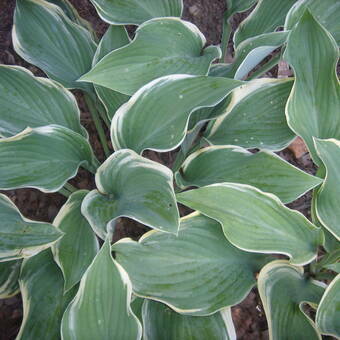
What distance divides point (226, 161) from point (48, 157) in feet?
1.48

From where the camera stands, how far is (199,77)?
3.30ft

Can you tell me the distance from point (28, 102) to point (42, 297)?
515mm

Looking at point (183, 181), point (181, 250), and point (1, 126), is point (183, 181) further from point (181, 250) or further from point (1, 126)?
point (1, 126)

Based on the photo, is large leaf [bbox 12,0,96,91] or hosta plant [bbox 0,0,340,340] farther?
large leaf [bbox 12,0,96,91]

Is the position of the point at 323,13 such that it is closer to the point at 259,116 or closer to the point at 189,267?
the point at 259,116

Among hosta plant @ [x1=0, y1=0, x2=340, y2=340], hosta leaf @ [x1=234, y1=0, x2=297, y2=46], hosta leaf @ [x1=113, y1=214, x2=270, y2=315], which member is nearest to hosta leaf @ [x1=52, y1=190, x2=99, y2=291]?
hosta plant @ [x1=0, y1=0, x2=340, y2=340]

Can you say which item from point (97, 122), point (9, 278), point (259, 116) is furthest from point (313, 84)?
point (9, 278)

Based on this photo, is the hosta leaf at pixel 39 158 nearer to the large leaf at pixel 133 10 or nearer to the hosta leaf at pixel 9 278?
the hosta leaf at pixel 9 278

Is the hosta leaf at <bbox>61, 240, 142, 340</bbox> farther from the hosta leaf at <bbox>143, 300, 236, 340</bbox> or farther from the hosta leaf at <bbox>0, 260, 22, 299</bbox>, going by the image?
the hosta leaf at <bbox>0, 260, 22, 299</bbox>

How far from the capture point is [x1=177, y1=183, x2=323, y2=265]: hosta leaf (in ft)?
3.01

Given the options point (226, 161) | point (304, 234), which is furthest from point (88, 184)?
point (304, 234)

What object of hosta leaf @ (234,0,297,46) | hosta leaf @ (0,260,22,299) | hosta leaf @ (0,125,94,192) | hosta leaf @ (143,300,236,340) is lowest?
hosta leaf @ (0,260,22,299)

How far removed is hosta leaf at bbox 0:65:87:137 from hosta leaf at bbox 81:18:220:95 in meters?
0.13

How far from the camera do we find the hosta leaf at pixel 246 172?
989 millimetres
